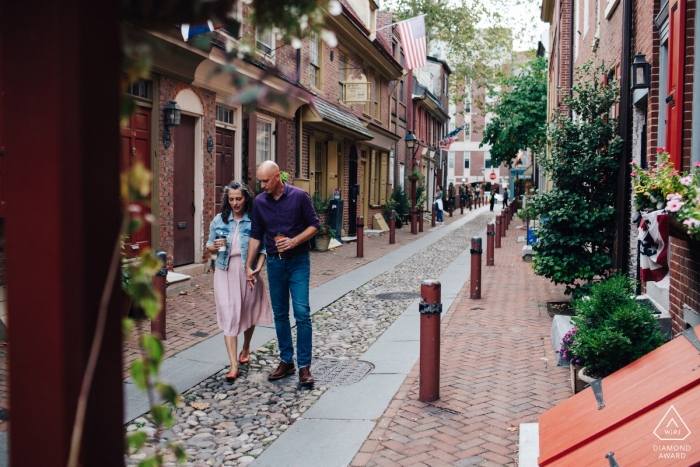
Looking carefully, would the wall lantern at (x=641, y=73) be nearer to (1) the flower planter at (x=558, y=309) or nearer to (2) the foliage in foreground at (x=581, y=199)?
(2) the foliage in foreground at (x=581, y=199)

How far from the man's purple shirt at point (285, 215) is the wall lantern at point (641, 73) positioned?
3.82 m

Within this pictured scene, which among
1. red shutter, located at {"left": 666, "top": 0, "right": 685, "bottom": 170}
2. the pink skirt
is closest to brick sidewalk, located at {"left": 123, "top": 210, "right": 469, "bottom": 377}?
the pink skirt

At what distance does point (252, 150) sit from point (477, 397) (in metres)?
9.90

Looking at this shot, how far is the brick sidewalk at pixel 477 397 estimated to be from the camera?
13.9ft

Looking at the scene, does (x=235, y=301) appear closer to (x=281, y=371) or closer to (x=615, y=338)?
(x=281, y=371)

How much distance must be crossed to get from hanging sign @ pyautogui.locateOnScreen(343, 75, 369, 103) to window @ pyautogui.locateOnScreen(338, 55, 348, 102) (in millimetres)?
320

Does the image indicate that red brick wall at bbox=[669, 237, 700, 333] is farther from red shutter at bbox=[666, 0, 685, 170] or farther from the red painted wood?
the red painted wood

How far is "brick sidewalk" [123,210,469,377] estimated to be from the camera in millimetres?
6865

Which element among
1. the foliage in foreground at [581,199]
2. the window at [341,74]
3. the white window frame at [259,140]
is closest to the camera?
the foliage in foreground at [581,199]

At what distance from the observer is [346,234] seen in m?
22.2

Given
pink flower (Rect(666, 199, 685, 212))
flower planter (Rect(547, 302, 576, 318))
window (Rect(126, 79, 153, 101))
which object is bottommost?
flower planter (Rect(547, 302, 576, 318))

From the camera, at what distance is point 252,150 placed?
14.2 m

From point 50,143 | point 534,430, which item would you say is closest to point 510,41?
point 534,430

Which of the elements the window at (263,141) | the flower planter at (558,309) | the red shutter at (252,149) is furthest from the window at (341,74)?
the flower planter at (558,309)
